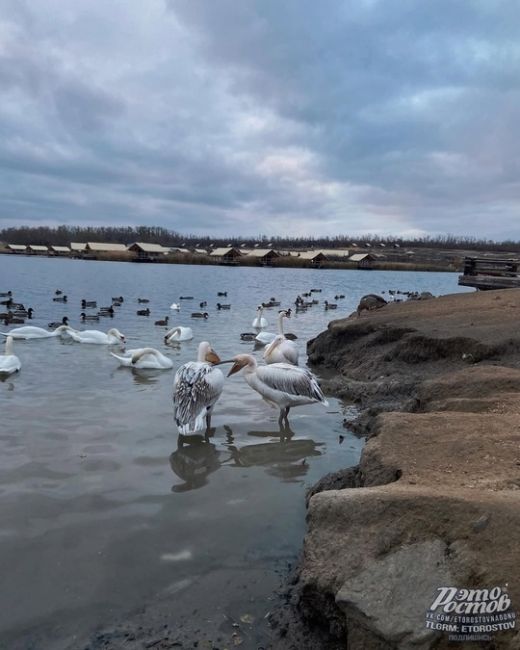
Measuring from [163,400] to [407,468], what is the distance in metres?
6.22

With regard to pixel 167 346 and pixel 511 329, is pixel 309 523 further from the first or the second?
pixel 167 346

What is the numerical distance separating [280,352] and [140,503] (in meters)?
6.22

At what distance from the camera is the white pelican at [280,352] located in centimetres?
1116

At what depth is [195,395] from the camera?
746cm

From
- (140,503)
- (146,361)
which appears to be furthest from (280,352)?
(140,503)

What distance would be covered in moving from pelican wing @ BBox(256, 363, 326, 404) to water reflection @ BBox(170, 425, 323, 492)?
0.66 m

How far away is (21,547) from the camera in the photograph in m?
4.50

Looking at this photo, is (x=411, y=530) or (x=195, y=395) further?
(x=195, y=395)

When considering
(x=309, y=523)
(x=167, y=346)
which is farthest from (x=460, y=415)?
(x=167, y=346)

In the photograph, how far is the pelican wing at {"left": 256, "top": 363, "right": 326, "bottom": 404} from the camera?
8109mm

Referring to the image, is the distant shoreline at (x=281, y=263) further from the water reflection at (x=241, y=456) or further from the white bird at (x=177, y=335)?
the water reflection at (x=241, y=456)

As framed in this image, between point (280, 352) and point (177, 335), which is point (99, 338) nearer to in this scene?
point (177, 335)

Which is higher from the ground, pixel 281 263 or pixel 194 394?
pixel 281 263

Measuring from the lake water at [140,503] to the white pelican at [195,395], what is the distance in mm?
338
